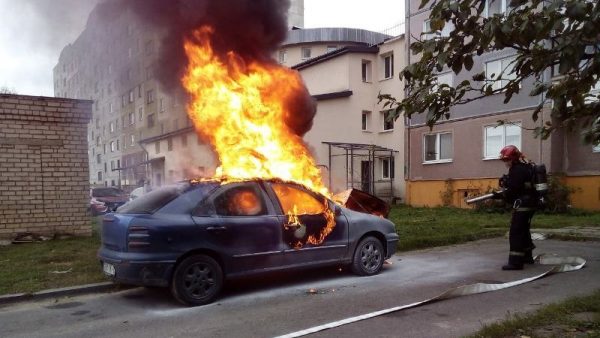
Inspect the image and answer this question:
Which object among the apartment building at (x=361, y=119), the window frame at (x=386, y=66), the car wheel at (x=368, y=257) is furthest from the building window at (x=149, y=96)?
the window frame at (x=386, y=66)

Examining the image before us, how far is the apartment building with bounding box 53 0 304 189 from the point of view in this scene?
7410mm

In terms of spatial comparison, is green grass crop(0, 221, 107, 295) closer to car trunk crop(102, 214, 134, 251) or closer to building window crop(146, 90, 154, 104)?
car trunk crop(102, 214, 134, 251)

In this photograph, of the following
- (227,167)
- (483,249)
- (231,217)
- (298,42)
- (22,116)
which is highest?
(298,42)

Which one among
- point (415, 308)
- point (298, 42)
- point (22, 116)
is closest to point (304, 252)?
point (415, 308)

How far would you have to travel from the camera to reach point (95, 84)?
8.40 m

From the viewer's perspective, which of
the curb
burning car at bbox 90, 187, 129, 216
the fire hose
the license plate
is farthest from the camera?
burning car at bbox 90, 187, 129, 216

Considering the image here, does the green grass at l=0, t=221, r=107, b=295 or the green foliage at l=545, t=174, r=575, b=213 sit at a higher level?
the green foliage at l=545, t=174, r=575, b=213

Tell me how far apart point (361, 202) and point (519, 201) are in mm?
2392

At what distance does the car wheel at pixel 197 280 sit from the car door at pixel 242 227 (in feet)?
0.57

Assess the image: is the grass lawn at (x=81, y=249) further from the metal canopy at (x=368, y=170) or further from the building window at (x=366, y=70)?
the building window at (x=366, y=70)

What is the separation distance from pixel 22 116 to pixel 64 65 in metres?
3.59

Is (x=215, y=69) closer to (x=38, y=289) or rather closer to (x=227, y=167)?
(x=227, y=167)

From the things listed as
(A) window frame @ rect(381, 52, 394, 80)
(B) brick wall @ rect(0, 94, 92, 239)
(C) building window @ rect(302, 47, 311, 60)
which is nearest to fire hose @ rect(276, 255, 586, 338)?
(B) brick wall @ rect(0, 94, 92, 239)

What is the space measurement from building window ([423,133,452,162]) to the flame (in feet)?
46.4
